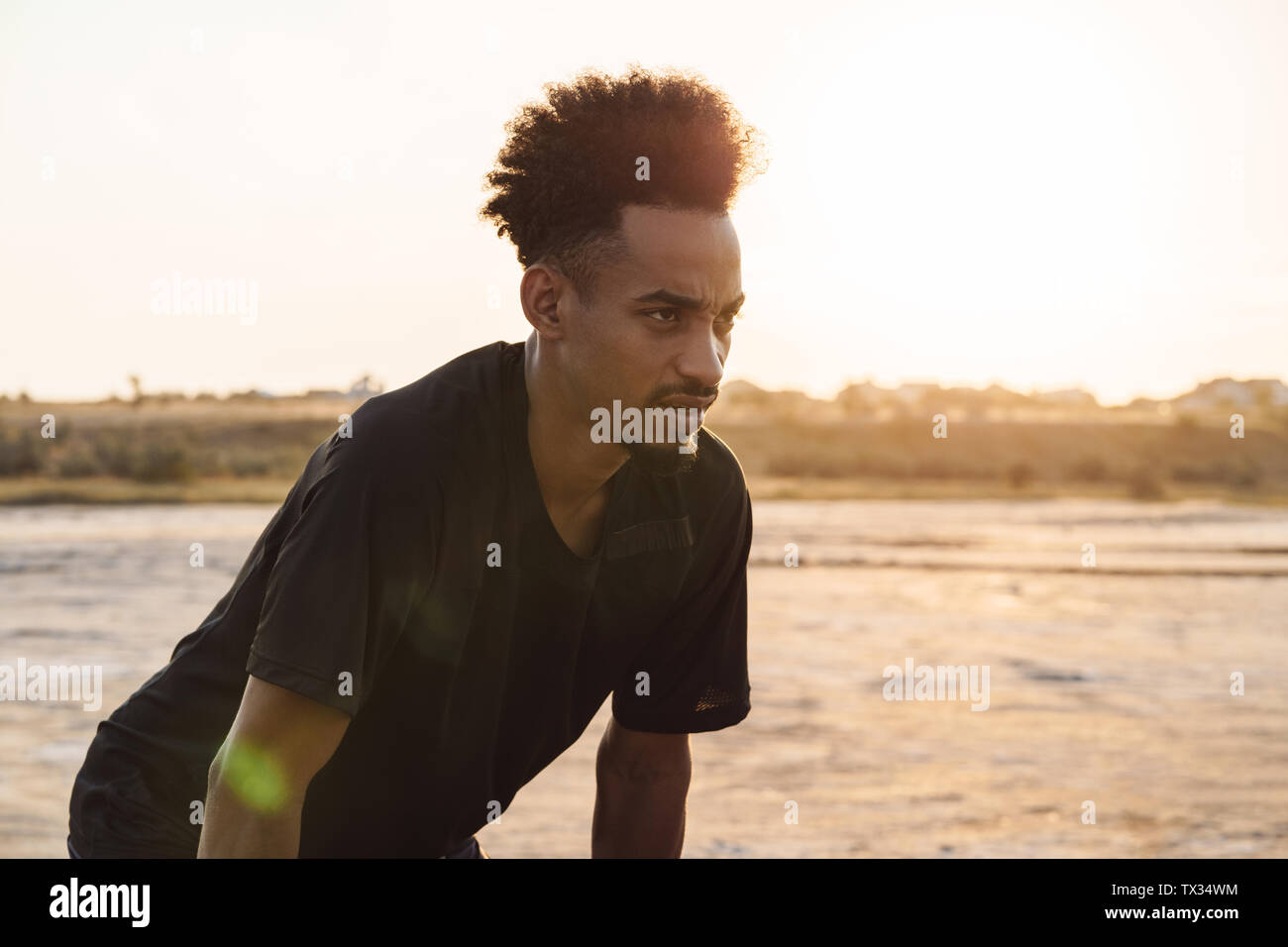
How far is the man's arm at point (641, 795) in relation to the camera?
8.40ft

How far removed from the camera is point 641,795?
2588 mm

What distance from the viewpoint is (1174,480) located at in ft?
145

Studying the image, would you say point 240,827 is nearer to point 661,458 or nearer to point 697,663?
point 661,458

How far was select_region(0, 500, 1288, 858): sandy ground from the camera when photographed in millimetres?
5984

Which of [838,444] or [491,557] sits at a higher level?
[838,444]

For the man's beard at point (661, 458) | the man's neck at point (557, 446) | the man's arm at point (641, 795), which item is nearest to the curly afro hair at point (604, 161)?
the man's neck at point (557, 446)

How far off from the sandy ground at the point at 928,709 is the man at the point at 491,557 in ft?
11.6

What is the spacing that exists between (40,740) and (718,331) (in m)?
6.63

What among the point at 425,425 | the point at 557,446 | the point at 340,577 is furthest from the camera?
the point at 557,446

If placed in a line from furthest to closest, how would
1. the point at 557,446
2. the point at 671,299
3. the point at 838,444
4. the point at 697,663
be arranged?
the point at 838,444 < the point at 697,663 < the point at 557,446 < the point at 671,299

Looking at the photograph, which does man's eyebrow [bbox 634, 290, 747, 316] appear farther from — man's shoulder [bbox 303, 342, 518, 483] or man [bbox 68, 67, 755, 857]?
man's shoulder [bbox 303, 342, 518, 483]

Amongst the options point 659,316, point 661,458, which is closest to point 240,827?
point 661,458

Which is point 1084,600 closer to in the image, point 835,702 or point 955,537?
point 835,702

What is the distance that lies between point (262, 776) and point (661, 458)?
85 cm
